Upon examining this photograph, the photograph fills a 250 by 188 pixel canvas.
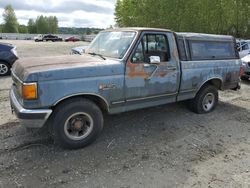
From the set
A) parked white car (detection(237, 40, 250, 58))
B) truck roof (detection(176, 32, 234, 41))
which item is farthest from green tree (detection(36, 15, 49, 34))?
truck roof (detection(176, 32, 234, 41))

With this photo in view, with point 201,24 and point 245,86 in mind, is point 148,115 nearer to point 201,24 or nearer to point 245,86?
point 245,86

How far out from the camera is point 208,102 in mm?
6625

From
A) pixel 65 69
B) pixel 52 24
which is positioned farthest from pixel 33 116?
pixel 52 24

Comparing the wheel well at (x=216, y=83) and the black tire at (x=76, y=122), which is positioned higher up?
the wheel well at (x=216, y=83)

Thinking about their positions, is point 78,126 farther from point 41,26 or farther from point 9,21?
point 41,26

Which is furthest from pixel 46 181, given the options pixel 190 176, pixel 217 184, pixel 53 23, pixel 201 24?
pixel 53 23

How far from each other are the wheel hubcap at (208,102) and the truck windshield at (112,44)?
2.58m

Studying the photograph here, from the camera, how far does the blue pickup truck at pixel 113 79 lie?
4016 mm

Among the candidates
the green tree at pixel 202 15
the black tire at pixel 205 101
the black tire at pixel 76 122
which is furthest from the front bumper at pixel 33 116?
the green tree at pixel 202 15

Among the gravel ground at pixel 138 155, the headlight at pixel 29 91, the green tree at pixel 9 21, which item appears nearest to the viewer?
the gravel ground at pixel 138 155

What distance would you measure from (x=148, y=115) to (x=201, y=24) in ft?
71.2

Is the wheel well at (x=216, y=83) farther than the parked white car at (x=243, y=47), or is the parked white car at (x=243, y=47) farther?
the parked white car at (x=243, y=47)

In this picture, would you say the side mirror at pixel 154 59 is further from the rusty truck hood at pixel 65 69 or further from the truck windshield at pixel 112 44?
the rusty truck hood at pixel 65 69

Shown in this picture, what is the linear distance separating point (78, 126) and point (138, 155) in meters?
1.09
